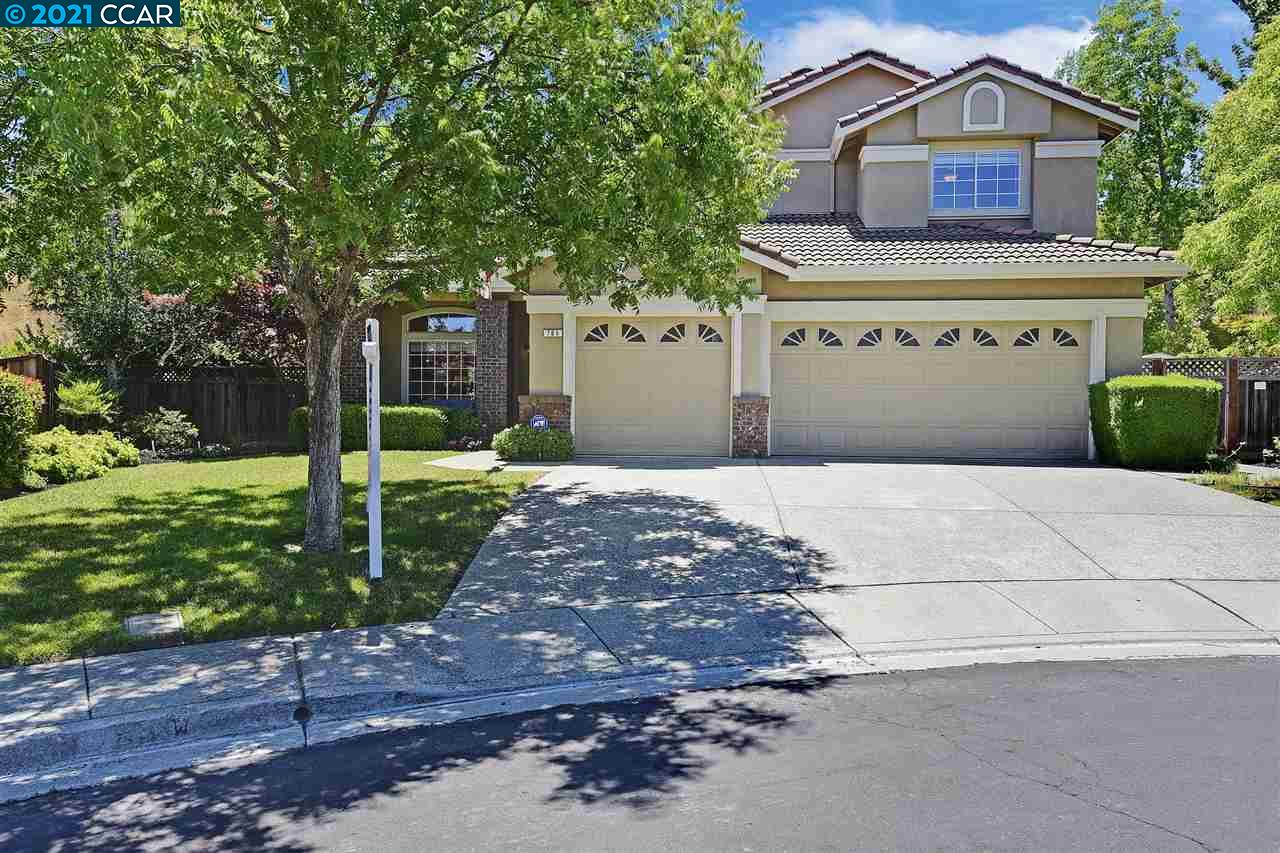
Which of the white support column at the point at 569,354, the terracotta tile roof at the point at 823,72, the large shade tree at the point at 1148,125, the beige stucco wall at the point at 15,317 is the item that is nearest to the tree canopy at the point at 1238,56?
the large shade tree at the point at 1148,125

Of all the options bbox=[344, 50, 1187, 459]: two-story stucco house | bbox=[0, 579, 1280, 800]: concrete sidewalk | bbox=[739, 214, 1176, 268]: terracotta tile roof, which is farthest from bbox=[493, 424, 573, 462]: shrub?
bbox=[0, 579, 1280, 800]: concrete sidewalk

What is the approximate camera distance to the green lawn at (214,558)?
7.30 m

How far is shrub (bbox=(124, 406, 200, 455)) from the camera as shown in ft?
57.4

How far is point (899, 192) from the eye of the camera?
18828mm

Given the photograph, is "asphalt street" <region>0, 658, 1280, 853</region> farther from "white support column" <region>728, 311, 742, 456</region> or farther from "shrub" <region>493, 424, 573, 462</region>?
"white support column" <region>728, 311, 742, 456</region>

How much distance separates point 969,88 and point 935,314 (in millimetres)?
4799

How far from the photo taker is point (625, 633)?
24.0 ft

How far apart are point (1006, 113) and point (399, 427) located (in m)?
12.7

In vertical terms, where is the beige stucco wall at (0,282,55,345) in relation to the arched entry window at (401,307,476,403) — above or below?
above

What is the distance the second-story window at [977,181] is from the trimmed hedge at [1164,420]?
4819 mm

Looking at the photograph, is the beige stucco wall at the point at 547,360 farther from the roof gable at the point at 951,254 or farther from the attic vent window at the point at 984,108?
the attic vent window at the point at 984,108

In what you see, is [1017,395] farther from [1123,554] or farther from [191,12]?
[191,12]

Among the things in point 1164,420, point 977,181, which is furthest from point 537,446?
point 977,181

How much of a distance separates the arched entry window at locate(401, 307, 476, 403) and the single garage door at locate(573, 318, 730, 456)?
14.4ft
